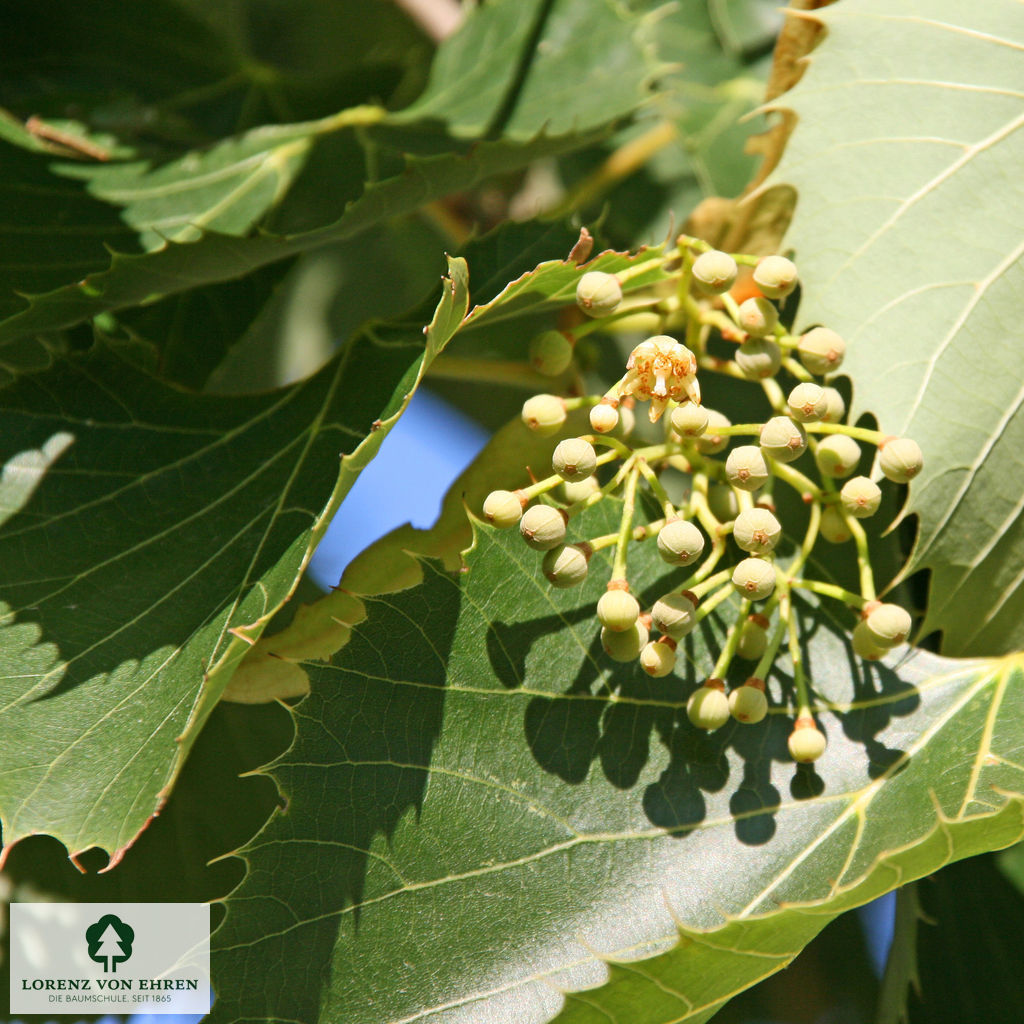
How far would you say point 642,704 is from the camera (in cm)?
97

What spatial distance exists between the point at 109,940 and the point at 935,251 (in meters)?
1.09

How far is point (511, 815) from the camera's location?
3.08 ft

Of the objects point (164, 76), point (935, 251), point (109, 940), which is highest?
point (935, 251)

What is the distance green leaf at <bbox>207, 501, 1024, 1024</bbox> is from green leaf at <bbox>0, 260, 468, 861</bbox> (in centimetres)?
12

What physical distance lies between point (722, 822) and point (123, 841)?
534 millimetres

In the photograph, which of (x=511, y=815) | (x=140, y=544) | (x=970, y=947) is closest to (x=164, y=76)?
(x=140, y=544)

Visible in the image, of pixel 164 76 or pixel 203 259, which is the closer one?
pixel 203 259

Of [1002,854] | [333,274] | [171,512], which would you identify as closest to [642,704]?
[171,512]

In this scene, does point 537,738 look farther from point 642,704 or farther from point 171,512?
point 171,512

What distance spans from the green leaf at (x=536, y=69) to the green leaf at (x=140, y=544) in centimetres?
55

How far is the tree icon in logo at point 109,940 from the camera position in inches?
41.6

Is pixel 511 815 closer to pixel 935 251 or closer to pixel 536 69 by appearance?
pixel 935 251

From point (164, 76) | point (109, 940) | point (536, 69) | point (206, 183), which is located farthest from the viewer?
point (164, 76)

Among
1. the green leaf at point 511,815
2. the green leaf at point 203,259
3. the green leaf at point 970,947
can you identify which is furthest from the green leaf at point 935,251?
the green leaf at point 970,947
